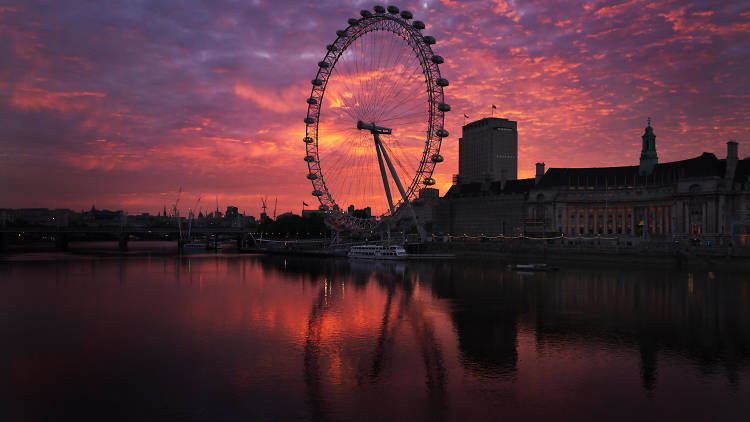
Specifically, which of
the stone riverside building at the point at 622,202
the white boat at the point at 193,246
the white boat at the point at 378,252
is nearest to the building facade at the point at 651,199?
the stone riverside building at the point at 622,202

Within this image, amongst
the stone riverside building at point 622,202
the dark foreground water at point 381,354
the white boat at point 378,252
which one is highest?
the stone riverside building at point 622,202

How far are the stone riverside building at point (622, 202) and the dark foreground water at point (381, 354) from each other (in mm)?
41428

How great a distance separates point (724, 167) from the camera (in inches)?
3378

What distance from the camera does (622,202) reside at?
10312cm

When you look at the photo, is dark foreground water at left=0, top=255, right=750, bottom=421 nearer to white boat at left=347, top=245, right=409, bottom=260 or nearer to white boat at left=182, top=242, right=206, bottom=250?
white boat at left=347, top=245, right=409, bottom=260

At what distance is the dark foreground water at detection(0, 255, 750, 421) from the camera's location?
58.7 ft

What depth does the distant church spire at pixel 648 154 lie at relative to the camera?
104312mm

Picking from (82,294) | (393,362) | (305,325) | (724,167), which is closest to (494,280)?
(305,325)

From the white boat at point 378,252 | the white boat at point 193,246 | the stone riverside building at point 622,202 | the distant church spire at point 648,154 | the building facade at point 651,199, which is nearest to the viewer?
the building facade at point 651,199

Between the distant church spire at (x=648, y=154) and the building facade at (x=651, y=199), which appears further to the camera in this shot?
the distant church spire at (x=648, y=154)

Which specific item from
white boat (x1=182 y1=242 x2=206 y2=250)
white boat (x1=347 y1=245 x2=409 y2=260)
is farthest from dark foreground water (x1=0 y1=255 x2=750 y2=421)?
white boat (x1=182 y1=242 x2=206 y2=250)

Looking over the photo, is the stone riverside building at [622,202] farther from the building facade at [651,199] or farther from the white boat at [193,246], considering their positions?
the white boat at [193,246]

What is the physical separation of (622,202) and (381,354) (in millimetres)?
Result: 91136

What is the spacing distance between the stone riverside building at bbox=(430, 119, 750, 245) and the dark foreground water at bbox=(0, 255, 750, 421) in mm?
41428
